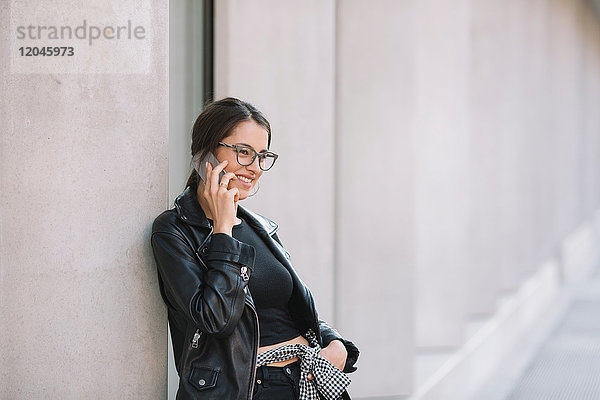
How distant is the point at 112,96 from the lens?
2.95 meters

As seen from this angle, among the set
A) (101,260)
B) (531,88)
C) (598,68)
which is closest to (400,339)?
(101,260)

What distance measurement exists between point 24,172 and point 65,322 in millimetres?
505

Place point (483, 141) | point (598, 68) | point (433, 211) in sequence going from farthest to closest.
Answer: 1. point (598, 68)
2. point (483, 141)
3. point (433, 211)

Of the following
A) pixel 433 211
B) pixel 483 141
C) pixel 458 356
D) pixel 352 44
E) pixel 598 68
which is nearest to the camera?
pixel 352 44

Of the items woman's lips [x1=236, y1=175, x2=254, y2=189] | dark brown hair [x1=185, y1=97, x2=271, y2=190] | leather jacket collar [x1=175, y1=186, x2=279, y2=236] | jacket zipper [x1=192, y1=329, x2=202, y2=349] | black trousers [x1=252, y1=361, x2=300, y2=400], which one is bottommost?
black trousers [x1=252, y1=361, x2=300, y2=400]

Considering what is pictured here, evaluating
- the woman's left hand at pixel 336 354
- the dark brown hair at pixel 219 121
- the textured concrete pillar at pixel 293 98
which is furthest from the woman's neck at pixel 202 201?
the textured concrete pillar at pixel 293 98

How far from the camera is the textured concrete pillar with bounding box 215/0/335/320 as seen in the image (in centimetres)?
529

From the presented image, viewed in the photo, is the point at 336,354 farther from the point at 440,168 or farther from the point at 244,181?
the point at 440,168

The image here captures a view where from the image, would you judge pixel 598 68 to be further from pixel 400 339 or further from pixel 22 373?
pixel 22 373

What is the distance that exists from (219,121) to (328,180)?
274cm

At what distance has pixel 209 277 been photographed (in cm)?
272

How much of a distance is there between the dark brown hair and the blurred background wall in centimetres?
15

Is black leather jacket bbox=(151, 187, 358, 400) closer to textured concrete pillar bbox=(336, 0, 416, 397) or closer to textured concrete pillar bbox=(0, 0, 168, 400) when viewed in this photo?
textured concrete pillar bbox=(0, 0, 168, 400)

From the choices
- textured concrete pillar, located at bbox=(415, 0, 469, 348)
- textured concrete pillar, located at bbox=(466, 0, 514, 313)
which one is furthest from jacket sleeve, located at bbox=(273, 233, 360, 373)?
textured concrete pillar, located at bbox=(466, 0, 514, 313)
